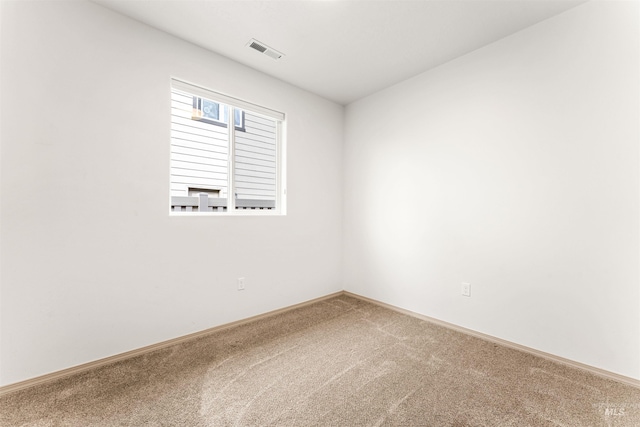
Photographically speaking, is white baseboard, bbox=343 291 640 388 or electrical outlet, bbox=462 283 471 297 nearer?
white baseboard, bbox=343 291 640 388

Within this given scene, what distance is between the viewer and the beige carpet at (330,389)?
4.67ft

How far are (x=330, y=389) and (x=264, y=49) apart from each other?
280 centimetres

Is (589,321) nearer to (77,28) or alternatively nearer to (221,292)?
(221,292)

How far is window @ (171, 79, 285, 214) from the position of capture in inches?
95.7

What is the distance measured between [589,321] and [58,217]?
12.4 ft

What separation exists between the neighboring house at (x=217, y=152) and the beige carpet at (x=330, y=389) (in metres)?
1.40

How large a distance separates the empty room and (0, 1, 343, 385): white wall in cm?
1

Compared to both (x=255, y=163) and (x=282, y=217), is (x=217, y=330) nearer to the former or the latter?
(x=282, y=217)

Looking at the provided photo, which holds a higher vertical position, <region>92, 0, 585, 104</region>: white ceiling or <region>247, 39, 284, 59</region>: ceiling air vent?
<region>92, 0, 585, 104</region>: white ceiling

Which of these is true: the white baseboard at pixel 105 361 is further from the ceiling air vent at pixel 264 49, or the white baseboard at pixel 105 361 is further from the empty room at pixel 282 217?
the ceiling air vent at pixel 264 49

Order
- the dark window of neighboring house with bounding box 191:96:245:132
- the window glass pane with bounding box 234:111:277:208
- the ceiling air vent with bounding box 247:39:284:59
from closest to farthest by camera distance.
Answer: the ceiling air vent with bounding box 247:39:284:59 < the dark window of neighboring house with bounding box 191:96:245:132 < the window glass pane with bounding box 234:111:277:208

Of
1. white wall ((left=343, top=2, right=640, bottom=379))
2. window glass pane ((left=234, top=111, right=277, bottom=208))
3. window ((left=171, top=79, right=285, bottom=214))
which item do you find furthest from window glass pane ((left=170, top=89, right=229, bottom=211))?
white wall ((left=343, top=2, right=640, bottom=379))

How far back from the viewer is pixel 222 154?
2.71 meters

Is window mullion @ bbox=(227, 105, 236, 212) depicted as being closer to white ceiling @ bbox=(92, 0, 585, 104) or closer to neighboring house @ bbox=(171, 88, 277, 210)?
neighboring house @ bbox=(171, 88, 277, 210)
